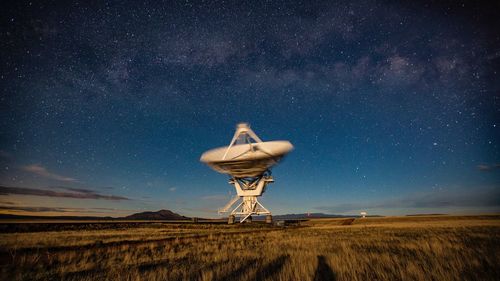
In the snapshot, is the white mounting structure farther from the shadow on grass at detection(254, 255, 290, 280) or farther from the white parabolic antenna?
the shadow on grass at detection(254, 255, 290, 280)

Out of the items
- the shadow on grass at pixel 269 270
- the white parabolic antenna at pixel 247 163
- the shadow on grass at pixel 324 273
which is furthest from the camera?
the white parabolic antenna at pixel 247 163

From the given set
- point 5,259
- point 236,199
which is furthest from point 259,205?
point 5,259

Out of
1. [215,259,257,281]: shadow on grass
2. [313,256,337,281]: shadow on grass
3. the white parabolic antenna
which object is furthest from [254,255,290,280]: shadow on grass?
the white parabolic antenna

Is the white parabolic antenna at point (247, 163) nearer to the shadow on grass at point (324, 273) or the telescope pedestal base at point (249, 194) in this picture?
the telescope pedestal base at point (249, 194)

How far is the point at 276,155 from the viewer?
34312mm

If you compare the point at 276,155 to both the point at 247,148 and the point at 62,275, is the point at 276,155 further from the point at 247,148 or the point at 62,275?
the point at 62,275

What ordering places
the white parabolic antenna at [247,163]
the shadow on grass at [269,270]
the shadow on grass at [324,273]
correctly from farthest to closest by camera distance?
the white parabolic antenna at [247,163], the shadow on grass at [269,270], the shadow on grass at [324,273]

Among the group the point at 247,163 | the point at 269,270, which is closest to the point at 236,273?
the point at 269,270

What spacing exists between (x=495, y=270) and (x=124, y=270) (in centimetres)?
674

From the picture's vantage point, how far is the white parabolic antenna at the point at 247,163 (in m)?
34.5

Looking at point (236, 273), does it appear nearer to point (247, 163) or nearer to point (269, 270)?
point (269, 270)

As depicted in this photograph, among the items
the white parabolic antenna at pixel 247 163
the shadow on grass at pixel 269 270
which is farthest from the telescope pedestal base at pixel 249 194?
the shadow on grass at pixel 269 270

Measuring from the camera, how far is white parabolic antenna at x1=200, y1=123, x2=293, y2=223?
34.5 m

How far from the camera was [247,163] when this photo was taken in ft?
119
